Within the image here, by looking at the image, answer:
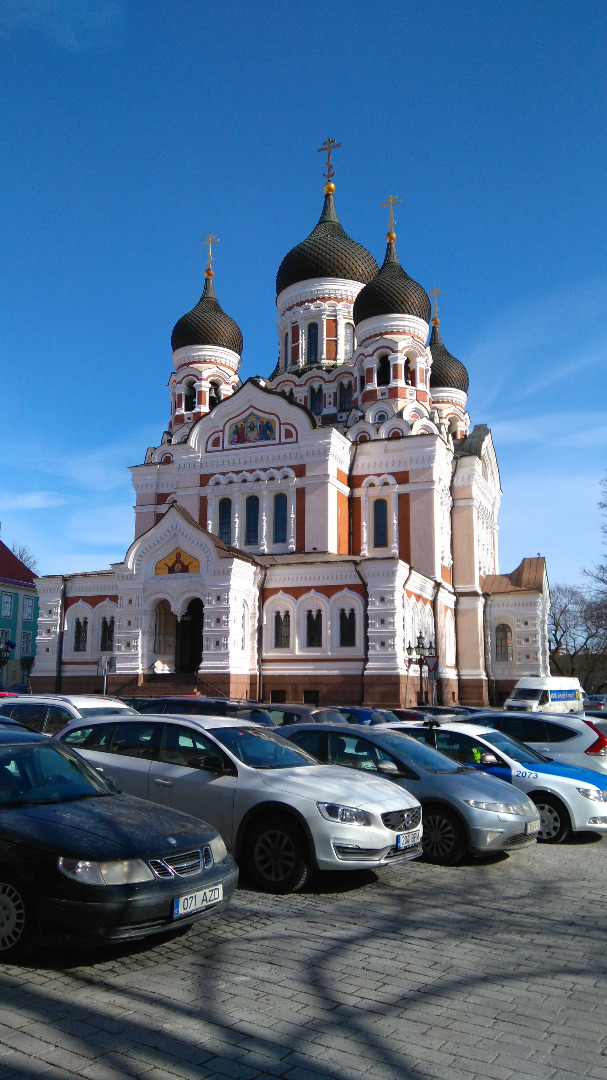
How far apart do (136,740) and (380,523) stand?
27151mm

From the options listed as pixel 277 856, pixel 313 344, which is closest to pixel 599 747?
pixel 277 856

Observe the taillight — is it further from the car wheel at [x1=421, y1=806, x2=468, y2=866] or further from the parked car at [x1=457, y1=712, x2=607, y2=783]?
the car wheel at [x1=421, y1=806, x2=468, y2=866]

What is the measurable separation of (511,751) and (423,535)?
906 inches

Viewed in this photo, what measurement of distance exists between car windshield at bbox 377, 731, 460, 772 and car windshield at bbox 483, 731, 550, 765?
144cm

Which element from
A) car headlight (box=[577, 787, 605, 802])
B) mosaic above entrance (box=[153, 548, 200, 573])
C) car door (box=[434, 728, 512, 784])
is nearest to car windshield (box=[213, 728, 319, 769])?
car door (box=[434, 728, 512, 784])

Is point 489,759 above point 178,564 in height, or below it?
below

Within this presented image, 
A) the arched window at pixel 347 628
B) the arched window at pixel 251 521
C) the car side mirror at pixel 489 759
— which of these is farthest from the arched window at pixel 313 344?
the car side mirror at pixel 489 759

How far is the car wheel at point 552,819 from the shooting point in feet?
35.8

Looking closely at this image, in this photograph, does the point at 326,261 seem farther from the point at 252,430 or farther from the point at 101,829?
the point at 101,829

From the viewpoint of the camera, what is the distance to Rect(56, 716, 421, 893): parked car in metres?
7.63

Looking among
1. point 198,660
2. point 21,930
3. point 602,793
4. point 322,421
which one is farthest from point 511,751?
point 322,421

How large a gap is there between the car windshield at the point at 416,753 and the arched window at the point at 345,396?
3098 cm

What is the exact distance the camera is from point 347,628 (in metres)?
Result: 29.5

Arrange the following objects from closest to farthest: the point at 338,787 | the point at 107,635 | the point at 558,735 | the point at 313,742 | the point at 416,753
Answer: the point at 338,787, the point at 416,753, the point at 313,742, the point at 558,735, the point at 107,635
